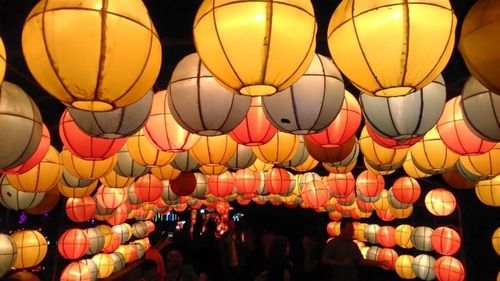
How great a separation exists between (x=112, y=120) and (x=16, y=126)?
1.81ft

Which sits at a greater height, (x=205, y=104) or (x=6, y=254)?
(x=205, y=104)

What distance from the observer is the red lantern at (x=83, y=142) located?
9.59 ft

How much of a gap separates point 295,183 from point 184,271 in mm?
3662

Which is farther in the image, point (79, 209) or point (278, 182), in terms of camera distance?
point (278, 182)

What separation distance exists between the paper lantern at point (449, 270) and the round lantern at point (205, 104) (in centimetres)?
603

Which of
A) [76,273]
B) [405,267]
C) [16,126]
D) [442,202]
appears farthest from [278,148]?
[405,267]

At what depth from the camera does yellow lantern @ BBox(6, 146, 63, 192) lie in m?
3.54

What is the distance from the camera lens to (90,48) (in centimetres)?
156

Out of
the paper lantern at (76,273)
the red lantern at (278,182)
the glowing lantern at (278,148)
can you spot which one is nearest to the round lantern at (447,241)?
the red lantern at (278,182)

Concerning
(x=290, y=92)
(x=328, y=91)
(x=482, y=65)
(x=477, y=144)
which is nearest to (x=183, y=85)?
(x=290, y=92)

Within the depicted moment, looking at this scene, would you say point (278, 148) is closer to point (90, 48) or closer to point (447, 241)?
point (90, 48)

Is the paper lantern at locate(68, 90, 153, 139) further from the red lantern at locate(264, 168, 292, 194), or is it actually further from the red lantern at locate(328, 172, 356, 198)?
the red lantern at locate(264, 168, 292, 194)

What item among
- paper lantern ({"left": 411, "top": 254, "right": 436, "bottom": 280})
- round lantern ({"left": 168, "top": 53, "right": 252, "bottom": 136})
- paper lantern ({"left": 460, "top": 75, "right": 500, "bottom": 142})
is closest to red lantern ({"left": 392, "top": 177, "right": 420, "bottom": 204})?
paper lantern ({"left": 411, "top": 254, "right": 436, "bottom": 280})

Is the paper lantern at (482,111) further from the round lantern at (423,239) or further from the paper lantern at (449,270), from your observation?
the round lantern at (423,239)
